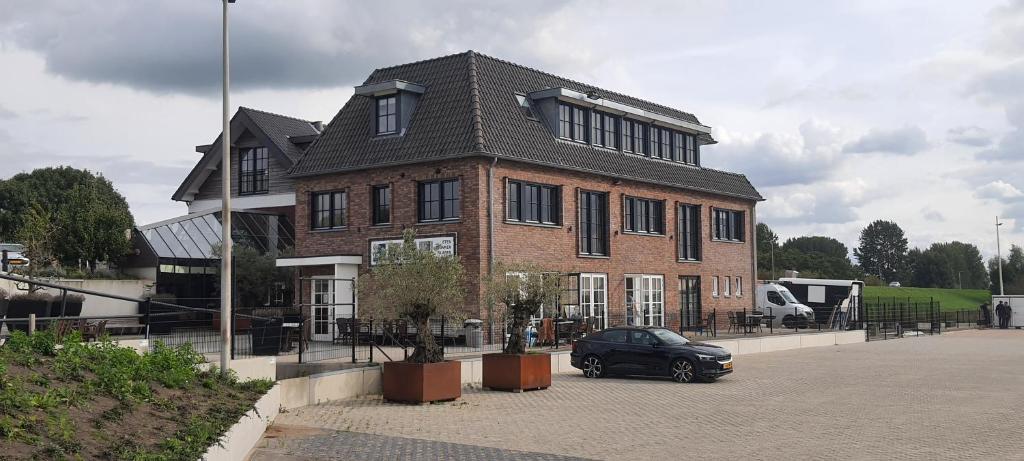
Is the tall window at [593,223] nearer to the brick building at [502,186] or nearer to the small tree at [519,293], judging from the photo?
the brick building at [502,186]

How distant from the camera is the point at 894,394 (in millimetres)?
19000

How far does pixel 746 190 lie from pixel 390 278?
28163 mm

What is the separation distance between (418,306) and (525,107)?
15598 mm

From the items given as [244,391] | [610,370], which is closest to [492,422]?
[244,391]

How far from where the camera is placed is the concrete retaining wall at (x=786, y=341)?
30.7m

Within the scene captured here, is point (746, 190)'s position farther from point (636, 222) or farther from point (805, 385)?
point (805, 385)

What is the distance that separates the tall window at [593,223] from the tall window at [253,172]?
51.0 feet

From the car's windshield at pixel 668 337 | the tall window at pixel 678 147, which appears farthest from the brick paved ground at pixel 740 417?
the tall window at pixel 678 147

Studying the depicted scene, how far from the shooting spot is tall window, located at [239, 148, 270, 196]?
41.7 m

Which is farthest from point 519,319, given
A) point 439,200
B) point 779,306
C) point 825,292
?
point 825,292

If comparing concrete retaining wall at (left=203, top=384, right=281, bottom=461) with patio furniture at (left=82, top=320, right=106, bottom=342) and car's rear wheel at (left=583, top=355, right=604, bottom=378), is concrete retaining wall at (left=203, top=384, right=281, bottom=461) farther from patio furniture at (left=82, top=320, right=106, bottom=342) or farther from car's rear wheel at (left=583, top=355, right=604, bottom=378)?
car's rear wheel at (left=583, top=355, right=604, bottom=378)

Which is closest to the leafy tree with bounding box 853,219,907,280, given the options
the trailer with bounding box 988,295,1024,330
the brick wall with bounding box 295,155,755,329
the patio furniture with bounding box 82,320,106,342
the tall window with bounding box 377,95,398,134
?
the trailer with bounding box 988,295,1024,330

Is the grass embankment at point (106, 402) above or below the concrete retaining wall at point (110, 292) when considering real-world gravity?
below

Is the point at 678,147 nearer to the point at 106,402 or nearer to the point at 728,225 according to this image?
the point at 728,225
